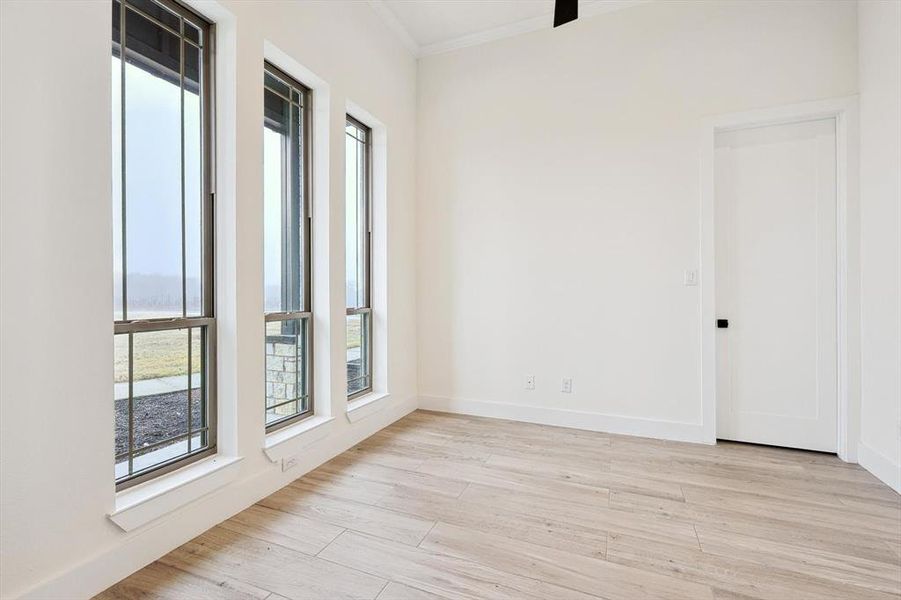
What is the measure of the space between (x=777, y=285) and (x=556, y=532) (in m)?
2.52

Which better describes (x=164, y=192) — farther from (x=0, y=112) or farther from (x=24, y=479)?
(x=24, y=479)

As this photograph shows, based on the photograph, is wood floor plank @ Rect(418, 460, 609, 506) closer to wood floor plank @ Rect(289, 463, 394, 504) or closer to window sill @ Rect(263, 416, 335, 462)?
wood floor plank @ Rect(289, 463, 394, 504)

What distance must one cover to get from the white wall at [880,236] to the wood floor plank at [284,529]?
3226 millimetres

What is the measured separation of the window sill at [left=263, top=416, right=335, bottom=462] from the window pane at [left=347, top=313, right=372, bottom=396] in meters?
0.57

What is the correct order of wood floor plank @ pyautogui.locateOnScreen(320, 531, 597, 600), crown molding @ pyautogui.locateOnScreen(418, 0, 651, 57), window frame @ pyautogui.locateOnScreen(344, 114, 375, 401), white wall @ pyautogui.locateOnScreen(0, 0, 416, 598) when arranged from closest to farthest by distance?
white wall @ pyautogui.locateOnScreen(0, 0, 416, 598) < wood floor plank @ pyautogui.locateOnScreen(320, 531, 597, 600) < crown molding @ pyautogui.locateOnScreen(418, 0, 651, 57) < window frame @ pyautogui.locateOnScreen(344, 114, 375, 401)

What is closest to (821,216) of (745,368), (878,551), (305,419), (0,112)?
(745,368)

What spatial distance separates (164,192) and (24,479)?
1282 mm

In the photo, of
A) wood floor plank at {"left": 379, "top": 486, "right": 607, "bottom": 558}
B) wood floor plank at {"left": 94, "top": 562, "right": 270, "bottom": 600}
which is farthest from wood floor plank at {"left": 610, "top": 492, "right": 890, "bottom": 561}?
wood floor plank at {"left": 94, "top": 562, "right": 270, "bottom": 600}

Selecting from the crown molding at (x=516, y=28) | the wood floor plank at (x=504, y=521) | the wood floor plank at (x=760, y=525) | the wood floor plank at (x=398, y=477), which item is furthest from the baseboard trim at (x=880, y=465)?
the crown molding at (x=516, y=28)

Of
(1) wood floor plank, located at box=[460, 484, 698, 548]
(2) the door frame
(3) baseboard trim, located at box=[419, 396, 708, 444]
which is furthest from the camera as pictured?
(3) baseboard trim, located at box=[419, 396, 708, 444]

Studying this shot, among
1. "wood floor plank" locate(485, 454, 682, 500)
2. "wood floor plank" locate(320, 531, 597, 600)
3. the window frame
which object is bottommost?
"wood floor plank" locate(320, 531, 597, 600)

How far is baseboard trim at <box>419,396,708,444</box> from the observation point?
320 cm

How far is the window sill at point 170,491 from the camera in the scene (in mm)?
1648

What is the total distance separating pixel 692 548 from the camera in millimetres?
1834
